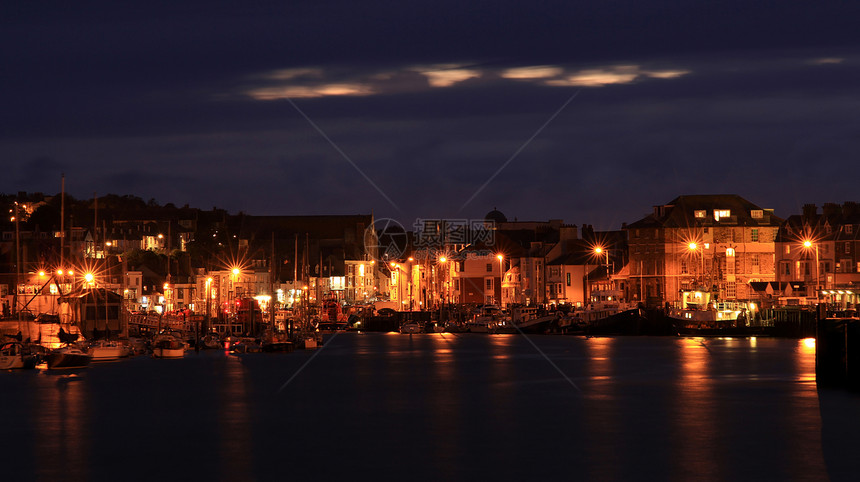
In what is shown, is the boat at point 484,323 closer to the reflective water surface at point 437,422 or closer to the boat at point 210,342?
the boat at point 210,342

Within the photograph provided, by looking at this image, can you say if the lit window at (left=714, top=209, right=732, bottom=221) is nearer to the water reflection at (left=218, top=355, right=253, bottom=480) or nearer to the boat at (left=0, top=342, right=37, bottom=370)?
the water reflection at (left=218, top=355, right=253, bottom=480)

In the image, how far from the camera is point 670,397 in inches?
2127

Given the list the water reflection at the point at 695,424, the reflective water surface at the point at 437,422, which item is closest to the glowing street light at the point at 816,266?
the reflective water surface at the point at 437,422

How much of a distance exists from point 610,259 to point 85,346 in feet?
285

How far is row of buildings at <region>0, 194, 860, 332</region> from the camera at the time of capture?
123688 millimetres

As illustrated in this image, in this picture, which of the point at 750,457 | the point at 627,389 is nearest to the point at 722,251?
the point at 627,389

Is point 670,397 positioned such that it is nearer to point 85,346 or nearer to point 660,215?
point 85,346

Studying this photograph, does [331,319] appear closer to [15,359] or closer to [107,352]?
[107,352]

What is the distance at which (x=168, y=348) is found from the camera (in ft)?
305

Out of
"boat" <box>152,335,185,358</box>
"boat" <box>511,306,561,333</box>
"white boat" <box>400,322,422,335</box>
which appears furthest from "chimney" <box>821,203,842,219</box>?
"boat" <box>152,335,185,358</box>

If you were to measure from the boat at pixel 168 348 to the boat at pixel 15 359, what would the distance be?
531 inches

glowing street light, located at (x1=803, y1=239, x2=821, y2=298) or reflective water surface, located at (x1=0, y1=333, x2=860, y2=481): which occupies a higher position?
glowing street light, located at (x1=803, y1=239, x2=821, y2=298)

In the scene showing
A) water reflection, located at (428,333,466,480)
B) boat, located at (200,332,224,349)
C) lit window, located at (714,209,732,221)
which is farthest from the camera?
lit window, located at (714,209,732,221)

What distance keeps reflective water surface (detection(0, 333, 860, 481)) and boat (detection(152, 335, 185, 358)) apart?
11143 millimetres
